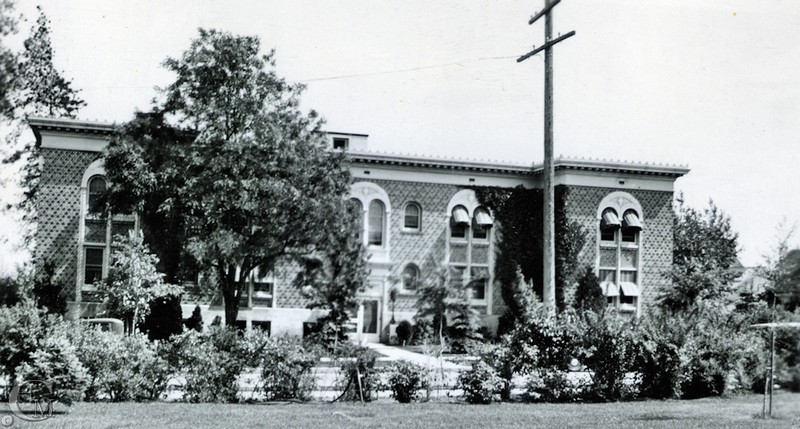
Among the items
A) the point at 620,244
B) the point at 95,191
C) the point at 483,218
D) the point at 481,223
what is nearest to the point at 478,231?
the point at 481,223

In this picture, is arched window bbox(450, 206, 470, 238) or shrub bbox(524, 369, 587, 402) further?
arched window bbox(450, 206, 470, 238)

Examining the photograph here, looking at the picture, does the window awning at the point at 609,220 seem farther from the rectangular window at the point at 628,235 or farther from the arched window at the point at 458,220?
the arched window at the point at 458,220

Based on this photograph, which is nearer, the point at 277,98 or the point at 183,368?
the point at 183,368

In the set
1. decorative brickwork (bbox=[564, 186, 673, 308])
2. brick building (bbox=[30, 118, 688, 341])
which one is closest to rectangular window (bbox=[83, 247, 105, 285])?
brick building (bbox=[30, 118, 688, 341])

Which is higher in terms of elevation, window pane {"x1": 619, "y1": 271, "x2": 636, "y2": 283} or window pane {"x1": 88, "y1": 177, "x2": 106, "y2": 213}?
window pane {"x1": 88, "y1": 177, "x2": 106, "y2": 213}

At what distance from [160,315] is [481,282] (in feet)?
36.2

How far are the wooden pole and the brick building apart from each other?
Answer: 1.06m

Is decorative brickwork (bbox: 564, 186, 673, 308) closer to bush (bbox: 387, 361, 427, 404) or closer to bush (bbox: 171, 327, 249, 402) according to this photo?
bush (bbox: 387, 361, 427, 404)

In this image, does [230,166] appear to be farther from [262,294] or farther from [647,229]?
[647,229]

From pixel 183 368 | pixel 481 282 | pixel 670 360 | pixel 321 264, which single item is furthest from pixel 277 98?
pixel 670 360

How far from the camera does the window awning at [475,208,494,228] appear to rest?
17.4 meters

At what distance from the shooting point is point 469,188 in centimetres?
1722

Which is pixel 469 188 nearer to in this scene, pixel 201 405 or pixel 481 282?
pixel 481 282

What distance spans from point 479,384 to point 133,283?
1268 cm
